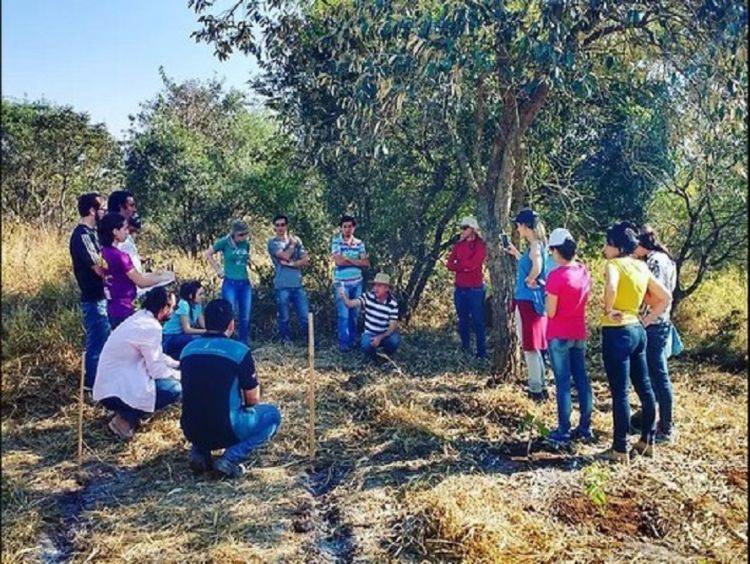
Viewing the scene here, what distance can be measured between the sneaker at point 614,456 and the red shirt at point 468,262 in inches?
107

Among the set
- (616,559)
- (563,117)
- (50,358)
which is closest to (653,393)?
(616,559)

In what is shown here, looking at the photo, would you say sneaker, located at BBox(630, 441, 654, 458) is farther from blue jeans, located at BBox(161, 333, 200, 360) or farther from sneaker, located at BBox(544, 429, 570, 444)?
blue jeans, located at BBox(161, 333, 200, 360)

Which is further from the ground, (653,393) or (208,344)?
(208,344)

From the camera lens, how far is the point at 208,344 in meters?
4.13

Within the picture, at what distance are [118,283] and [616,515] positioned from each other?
349cm

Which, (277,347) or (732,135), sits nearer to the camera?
(732,135)

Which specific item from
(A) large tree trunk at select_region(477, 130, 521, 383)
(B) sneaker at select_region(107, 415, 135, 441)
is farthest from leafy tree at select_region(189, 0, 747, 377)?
(B) sneaker at select_region(107, 415, 135, 441)

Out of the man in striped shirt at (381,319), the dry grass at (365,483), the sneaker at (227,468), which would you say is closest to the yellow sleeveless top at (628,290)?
the dry grass at (365,483)

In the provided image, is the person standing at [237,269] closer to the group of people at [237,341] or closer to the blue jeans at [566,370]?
the group of people at [237,341]

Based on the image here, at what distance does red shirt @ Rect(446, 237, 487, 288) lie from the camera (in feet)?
22.6

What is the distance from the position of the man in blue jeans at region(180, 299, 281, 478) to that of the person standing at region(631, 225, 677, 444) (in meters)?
2.40

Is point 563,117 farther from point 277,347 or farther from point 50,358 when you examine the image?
point 50,358

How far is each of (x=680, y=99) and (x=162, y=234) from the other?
5598mm

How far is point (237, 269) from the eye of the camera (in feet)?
22.5
